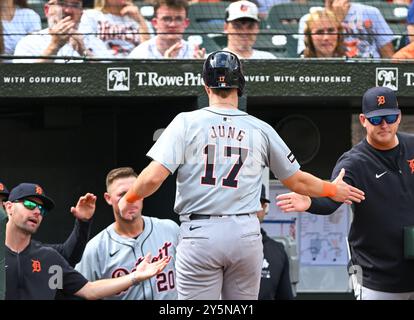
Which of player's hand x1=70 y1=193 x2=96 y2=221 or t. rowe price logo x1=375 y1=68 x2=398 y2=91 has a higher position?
t. rowe price logo x1=375 y1=68 x2=398 y2=91

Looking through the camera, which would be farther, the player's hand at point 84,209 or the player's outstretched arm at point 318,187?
the player's hand at point 84,209

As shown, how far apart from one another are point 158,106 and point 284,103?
1.00 m

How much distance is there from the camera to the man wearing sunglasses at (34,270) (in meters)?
6.24

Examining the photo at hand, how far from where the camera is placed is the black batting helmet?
507cm

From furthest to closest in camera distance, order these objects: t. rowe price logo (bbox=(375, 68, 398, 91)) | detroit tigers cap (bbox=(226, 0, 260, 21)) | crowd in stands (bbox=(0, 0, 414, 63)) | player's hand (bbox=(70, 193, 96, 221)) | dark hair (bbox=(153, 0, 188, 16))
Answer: dark hair (bbox=(153, 0, 188, 16)), detroit tigers cap (bbox=(226, 0, 260, 21)), crowd in stands (bbox=(0, 0, 414, 63)), t. rowe price logo (bbox=(375, 68, 398, 91)), player's hand (bbox=(70, 193, 96, 221))

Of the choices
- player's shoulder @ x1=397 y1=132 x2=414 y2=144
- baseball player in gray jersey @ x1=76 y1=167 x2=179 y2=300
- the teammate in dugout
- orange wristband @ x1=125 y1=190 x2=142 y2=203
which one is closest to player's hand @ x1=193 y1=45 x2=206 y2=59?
baseball player in gray jersey @ x1=76 y1=167 x2=179 y2=300

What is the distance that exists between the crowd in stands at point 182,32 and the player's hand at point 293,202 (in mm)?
2831

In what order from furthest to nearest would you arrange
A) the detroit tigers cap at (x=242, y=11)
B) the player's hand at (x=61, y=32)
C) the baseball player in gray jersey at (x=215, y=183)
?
the detroit tigers cap at (x=242, y=11) → the player's hand at (x=61, y=32) → the baseball player in gray jersey at (x=215, y=183)

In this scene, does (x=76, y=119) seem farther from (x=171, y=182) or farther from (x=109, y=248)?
(x=109, y=248)

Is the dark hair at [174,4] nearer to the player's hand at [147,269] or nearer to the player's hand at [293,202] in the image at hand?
the player's hand at [147,269]

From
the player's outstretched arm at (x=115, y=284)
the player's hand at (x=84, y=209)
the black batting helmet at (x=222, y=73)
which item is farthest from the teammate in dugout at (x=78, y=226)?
the black batting helmet at (x=222, y=73)

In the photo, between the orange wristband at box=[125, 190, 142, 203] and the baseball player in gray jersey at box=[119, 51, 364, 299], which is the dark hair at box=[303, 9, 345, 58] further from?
the orange wristband at box=[125, 190, 142, 203]

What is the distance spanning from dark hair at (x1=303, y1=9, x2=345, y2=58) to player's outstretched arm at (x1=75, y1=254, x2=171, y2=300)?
2.82 m
